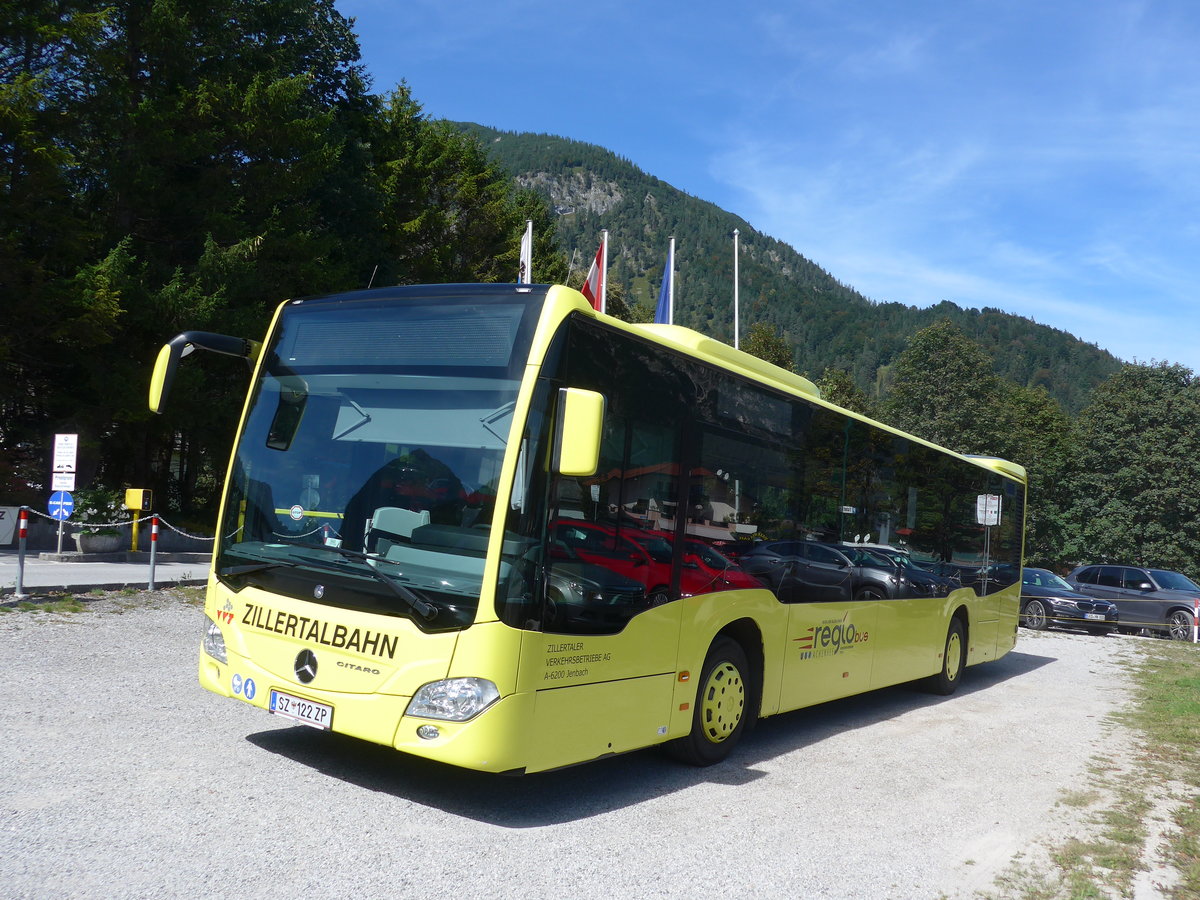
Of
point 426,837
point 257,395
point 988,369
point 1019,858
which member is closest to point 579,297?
point 257,395

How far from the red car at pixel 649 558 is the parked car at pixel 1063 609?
19505 millimetres

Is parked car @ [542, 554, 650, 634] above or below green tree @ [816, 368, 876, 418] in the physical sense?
below

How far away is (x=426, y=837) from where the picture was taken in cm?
509

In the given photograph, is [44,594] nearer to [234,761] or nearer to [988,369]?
[234,761]

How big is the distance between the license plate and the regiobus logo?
13.4ft

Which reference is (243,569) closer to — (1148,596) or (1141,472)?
(1148,596)

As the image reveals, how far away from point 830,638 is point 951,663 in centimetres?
416

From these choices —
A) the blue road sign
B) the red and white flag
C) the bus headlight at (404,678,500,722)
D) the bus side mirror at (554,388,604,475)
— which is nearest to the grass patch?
the bus headlight at (404,678,500,722)

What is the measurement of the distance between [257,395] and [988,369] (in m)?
55.7

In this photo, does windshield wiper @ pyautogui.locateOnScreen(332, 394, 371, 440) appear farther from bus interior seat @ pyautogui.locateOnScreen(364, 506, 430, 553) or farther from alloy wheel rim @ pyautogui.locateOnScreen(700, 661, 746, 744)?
alloy wheel rim @ pyautogui.locateOnScreen(700, 661, 746, 744)

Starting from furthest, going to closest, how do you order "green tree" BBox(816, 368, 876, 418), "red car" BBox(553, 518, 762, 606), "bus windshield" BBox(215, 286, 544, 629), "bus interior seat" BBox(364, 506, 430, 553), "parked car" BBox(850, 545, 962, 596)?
"green tree" BBox(816, 368, 876, 418)
"parked car" BBox(850, 545, 962, 596)
"red car" BBox(553, 518, 762, 606)
"bus interior seat" BBox(364, 506, 430, 553)
"bus windshield" BBox(215, 286, 544, 629)

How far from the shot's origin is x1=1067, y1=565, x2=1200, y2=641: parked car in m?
23.8

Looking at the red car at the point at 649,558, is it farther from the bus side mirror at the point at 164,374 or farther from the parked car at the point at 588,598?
the bus side mirror at the point at 164,374

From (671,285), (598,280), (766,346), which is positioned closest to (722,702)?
(598,280)
